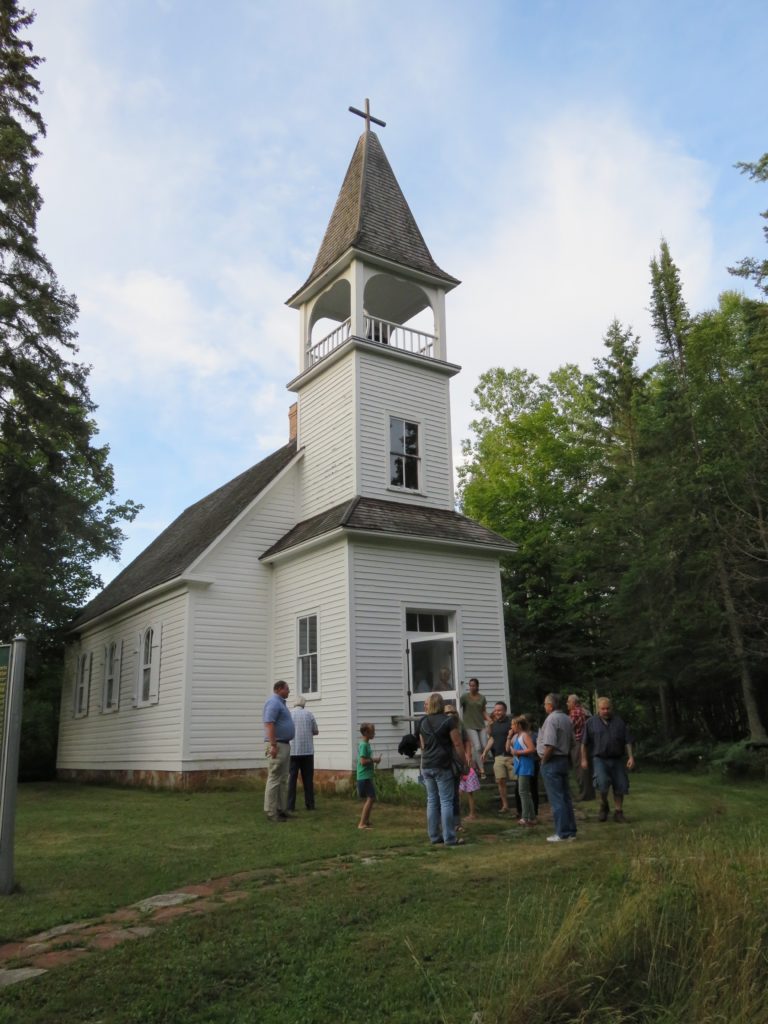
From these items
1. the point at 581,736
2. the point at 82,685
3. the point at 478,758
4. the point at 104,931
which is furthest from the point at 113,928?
the point at 82,685

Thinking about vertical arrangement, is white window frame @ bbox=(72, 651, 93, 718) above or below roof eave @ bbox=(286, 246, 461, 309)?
below

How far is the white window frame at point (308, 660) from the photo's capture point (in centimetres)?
1616

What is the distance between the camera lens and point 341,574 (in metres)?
15.8

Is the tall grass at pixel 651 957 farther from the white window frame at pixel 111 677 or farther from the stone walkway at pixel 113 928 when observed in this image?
the white window frame at pixel 111 677

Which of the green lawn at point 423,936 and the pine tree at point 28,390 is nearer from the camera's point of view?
the green lawn at point 423,936

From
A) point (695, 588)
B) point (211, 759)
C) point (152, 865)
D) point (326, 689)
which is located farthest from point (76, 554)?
point (152, 865)

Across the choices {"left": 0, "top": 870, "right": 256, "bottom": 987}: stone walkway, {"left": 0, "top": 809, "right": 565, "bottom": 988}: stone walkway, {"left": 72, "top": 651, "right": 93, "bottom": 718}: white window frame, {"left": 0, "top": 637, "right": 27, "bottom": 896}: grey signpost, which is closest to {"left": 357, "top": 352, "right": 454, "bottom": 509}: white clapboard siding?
{"left": 0, "top": 637, "right": 27, "bottom": 896}: grey signpost

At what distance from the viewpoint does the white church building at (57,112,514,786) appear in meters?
15.7

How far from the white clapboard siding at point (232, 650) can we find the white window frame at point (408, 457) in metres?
3.07

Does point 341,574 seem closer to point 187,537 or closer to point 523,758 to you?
point 523,758

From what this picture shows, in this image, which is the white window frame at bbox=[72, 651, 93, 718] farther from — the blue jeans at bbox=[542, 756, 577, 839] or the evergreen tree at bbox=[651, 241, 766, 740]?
the blue jeans at bbox=[542, 756, 577, 839]

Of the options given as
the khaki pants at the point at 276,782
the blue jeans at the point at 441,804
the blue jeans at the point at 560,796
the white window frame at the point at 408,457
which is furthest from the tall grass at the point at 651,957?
the white window frame at the point at 408,457

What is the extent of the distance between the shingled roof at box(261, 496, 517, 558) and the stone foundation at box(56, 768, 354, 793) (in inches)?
180

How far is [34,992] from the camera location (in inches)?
180
